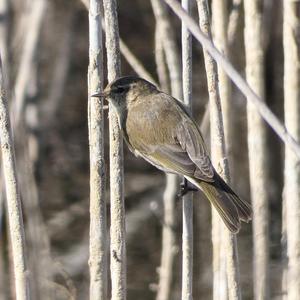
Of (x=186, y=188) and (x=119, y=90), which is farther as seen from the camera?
(x=119, y=90)

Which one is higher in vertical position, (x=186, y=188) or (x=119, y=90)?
(x=119, y=90)

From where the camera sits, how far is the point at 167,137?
365 centimetres

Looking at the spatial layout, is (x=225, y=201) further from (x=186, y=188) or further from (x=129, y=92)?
(x=129, y=92)

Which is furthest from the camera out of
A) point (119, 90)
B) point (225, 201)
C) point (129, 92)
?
point (129, 92)

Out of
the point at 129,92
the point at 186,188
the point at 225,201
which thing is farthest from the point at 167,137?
the point at 225,201

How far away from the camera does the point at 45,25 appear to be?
276 inches

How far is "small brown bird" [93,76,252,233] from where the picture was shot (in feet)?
10.8

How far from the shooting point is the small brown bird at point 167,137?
130 inches

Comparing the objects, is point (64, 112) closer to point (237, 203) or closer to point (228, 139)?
point (228, 139)

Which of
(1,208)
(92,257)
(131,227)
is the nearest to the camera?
(92,257)

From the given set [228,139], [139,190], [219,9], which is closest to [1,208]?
[228,139]

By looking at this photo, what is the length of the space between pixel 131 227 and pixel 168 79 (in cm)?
178

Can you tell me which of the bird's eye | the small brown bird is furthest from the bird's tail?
the bird's eye

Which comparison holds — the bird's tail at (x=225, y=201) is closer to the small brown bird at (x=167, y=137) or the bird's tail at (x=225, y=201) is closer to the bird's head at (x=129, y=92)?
the small brown bird at (x=167, y=137)
